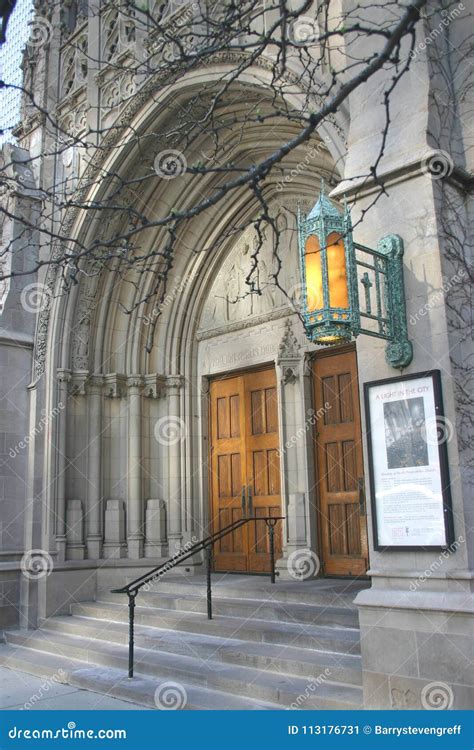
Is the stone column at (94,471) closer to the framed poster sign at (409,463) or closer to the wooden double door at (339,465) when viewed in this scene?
the wooden double door at (339,465)

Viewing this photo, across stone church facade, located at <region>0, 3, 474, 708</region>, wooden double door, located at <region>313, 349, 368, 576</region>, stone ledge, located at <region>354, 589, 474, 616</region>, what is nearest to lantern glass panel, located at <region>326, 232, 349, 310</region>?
stone ledge, located at <region>354, 589, 474, 616</region>

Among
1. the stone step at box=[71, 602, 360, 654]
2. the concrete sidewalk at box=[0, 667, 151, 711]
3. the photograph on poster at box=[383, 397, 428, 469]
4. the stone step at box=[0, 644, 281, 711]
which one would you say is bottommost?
the concrete sidewalk at box=[0, 667, 151, 711]

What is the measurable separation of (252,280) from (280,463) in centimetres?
256

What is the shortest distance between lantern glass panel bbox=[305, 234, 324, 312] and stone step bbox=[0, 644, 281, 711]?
3.13 meters

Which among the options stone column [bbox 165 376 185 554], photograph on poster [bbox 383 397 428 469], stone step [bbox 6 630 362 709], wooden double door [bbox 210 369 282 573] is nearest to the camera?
photograph on poster [bbox 383 397 428 469]

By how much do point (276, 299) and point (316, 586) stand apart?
12.5 feet

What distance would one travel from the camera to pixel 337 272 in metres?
4.70

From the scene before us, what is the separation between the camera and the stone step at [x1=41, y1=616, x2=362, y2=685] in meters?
5.59

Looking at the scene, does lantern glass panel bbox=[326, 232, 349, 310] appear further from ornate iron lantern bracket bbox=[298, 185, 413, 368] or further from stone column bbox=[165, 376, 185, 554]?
stone column bbox=[165, 376, 185, 554]

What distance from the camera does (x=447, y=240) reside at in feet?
16.5

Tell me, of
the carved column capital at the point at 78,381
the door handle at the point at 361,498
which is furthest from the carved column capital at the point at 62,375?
the door handle at the point at 361,498

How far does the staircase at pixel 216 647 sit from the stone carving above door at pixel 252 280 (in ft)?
11.8

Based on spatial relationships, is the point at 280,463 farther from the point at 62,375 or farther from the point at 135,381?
the point at 62,375

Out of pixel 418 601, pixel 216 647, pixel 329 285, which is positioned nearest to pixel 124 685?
pixel 216 647
